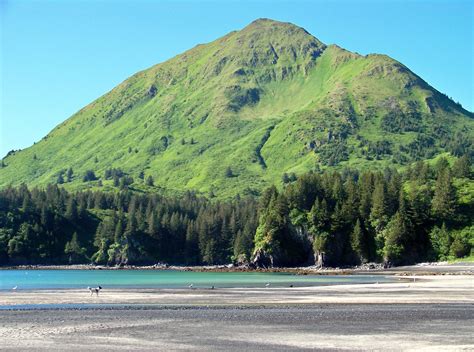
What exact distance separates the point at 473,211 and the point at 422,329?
14233 centimetres

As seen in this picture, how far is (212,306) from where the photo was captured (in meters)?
69.1

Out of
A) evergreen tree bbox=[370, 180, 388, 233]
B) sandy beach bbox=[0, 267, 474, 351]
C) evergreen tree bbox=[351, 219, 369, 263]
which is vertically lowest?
sandy beach bbox=[0, 267, 474, 351]

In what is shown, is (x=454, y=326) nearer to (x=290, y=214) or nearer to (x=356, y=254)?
(x=356, y=254)

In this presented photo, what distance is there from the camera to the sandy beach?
4297 cm

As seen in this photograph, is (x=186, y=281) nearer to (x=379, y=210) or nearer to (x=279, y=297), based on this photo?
(x=279, y=297)

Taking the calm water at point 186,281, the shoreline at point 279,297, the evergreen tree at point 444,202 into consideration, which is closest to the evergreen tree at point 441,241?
the evergreen tree at point 444,202

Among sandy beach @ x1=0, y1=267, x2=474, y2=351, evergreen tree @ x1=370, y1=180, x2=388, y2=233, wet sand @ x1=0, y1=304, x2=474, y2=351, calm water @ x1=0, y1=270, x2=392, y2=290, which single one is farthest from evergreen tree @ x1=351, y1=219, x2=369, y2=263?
wet sand @ x1=0, y1=304, x2=474, y2=351

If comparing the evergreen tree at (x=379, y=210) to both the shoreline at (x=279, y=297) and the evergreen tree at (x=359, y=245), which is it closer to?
→ the evergreen tree at (x=359, y=245)

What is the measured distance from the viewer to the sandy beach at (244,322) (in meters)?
43.0

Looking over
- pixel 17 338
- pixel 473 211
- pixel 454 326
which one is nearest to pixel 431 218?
pixel 473 211

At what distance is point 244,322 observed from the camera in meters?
54.3

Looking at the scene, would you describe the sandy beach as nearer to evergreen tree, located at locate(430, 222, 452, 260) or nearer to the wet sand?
the wet sand

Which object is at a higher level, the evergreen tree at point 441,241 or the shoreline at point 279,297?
the evergreen tree at point 441,241

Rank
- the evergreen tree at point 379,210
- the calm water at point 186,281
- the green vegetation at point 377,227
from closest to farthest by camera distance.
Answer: the calm water at point 186,281 < the green vegetation at point 377,227 < the evergreen tree at point 379,210
